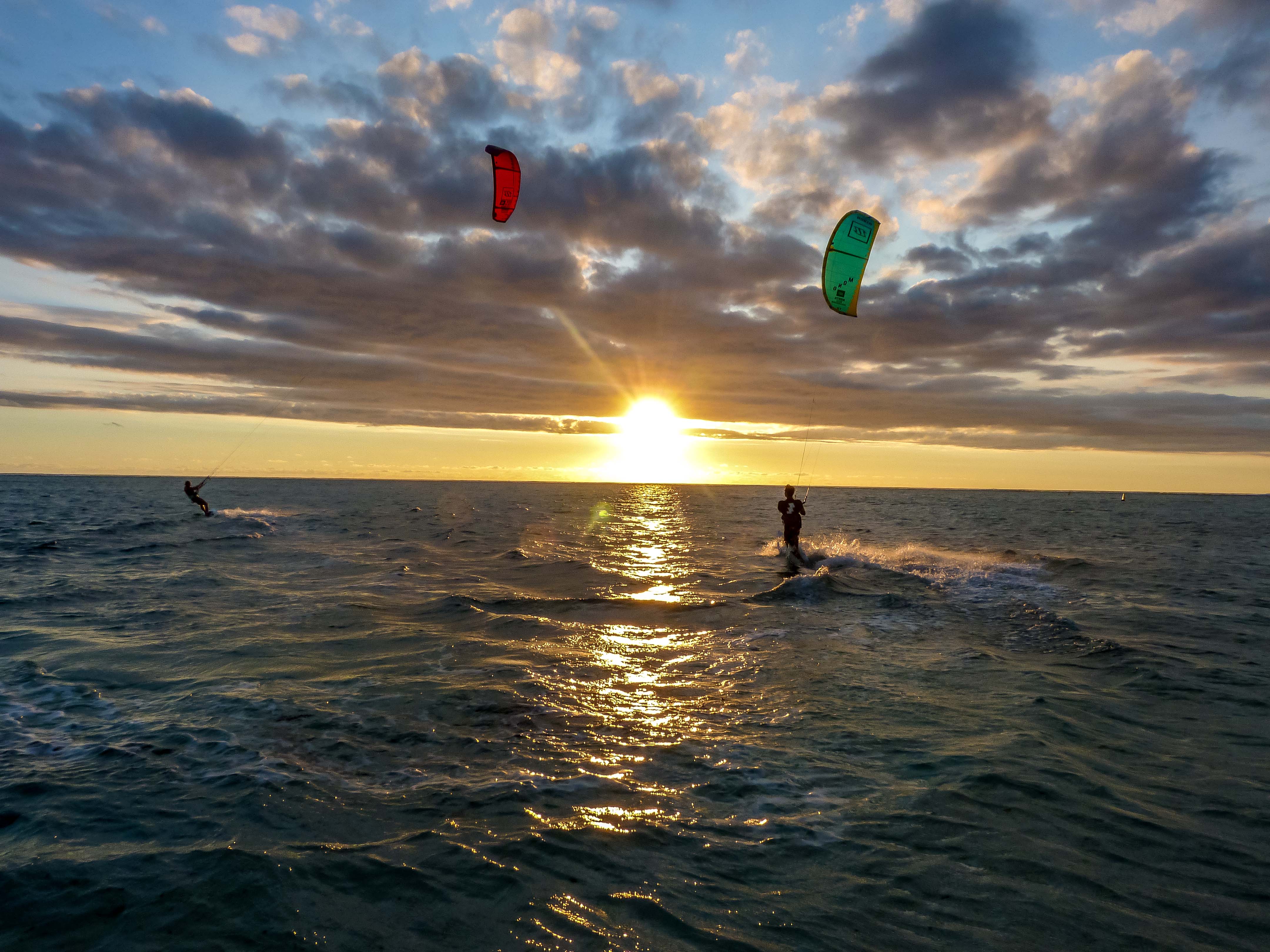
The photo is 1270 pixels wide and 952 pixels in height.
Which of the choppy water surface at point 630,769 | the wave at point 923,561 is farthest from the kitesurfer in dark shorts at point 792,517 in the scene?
the choppy water surface at point 630,769

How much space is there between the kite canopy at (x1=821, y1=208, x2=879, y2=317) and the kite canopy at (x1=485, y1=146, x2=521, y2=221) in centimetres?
1144

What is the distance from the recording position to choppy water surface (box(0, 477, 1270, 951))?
214 inches

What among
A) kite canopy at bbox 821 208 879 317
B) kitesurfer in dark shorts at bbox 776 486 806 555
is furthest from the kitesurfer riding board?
kite canopy at bbox 821 208 879 317

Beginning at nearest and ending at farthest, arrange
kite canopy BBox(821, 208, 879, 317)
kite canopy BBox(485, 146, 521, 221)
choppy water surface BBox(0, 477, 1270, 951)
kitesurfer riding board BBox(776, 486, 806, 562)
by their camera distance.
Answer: choppy water surface BBox(0, 477, 1270, 951)
kite canopy BBox(821, 208, 879, 317)
kite canopy BBox(485, 146, 521, 221)
kitesurfer riding board BBox(776, 486, 806, 562)

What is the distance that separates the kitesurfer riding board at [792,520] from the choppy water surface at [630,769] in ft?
26.4

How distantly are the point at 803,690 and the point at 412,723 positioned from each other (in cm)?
653

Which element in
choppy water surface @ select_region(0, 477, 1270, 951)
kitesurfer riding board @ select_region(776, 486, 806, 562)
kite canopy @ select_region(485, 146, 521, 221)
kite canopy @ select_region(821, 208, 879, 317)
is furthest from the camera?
kitesurfer riding board @ select_region(776, 486, 806, 562)

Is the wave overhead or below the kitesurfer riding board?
below

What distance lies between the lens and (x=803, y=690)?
1135cm

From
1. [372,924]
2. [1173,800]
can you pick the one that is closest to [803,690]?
[1173,800]

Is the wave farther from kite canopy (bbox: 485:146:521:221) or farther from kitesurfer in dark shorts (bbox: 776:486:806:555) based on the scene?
kite canopy (bbox: 485:146:521:221)

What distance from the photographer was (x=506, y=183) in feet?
76.9

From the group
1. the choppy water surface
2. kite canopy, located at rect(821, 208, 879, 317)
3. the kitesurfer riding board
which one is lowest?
the choppy water surface

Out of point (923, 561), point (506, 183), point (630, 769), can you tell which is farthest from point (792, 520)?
point (630, 769)
